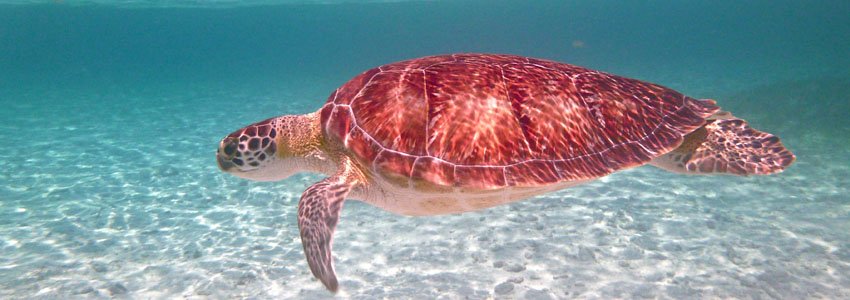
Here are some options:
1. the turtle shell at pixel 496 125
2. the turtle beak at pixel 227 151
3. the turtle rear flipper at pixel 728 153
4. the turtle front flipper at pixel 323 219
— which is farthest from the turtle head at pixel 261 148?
the turtle rear flipper at pixel 728 153

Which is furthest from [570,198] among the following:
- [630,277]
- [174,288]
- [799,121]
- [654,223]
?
[799,121]

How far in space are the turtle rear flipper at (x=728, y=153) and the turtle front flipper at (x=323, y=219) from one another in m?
2.66

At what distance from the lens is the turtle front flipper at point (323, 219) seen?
2807 mm

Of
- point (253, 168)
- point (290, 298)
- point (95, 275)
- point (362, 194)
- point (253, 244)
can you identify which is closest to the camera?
point (362, 194)

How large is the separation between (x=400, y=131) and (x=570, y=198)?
17.7 ft

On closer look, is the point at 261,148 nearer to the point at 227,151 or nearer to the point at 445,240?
the point at 227,151

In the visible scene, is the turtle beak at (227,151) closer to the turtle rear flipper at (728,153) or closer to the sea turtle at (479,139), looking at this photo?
the sea turtle at (479,139)

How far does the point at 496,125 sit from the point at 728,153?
7.36 ft

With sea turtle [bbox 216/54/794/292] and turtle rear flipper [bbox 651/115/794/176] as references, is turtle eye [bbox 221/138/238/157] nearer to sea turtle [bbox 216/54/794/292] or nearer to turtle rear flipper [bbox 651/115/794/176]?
sea turtle [bbox 216/54/794/292]

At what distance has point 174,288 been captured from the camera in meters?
5.29

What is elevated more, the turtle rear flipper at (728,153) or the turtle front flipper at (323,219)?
the turtle rear flipper at (728,153)

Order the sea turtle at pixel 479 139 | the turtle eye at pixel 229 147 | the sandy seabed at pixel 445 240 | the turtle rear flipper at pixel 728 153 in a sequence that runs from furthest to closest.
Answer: the sandy seabed at pixel 445 240 < the turtle eye at pixel 229 147 < the turtle rear flipper at pixel 728 153 < the sea turtle at pixel 479 139

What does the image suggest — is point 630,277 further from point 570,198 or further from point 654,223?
point 570,198

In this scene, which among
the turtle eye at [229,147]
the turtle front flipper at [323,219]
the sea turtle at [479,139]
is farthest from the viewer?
the turtle eye at [229,147]
